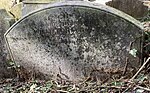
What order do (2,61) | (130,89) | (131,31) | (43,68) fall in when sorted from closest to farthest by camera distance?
(130,89) < (131,31) < (43,68) < (2,61)

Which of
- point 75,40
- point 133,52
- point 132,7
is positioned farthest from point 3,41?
point 132,7

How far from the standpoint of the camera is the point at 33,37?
3.75m

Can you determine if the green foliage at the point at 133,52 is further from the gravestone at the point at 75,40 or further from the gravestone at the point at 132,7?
the gravestone at the point at 132,7

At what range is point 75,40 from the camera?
360cm

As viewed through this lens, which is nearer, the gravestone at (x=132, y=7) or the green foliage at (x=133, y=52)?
the green foliage at (x=133, y=52)

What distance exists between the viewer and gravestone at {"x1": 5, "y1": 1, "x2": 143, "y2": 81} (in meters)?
3.43

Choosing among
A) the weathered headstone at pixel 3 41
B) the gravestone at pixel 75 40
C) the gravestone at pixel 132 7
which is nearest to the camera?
the gravestone at pixel 75 40

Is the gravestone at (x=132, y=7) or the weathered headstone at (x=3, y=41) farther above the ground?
the gravestone at (x=132, y=7)

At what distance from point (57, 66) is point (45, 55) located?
0.20 meters

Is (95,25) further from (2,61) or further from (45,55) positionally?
(2,61)

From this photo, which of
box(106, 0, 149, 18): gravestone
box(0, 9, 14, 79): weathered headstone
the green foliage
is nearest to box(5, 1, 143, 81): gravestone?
the green foliage

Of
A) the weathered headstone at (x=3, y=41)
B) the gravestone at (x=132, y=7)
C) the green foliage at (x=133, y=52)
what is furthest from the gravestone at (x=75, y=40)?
the gravestone at (x=132, y=7)

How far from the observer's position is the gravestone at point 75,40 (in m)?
3.43

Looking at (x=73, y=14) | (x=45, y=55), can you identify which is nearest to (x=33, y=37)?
(x=45, y=55)
